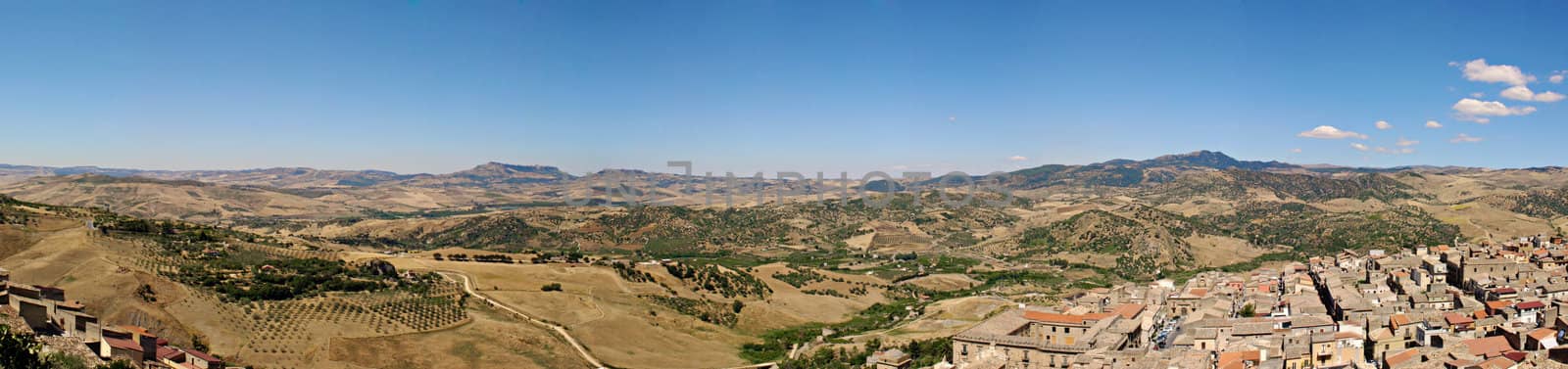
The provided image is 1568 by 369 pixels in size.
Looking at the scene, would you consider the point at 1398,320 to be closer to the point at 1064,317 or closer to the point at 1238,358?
the point at 1238,358

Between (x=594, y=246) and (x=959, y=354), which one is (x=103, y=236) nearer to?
(x=959, y=354)

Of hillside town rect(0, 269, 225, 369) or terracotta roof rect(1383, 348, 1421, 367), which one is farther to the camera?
terracotta roof rect(1383, 348, 1421, 367)

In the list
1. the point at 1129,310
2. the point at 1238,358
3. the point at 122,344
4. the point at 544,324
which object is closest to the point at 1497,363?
the point at 1238,358

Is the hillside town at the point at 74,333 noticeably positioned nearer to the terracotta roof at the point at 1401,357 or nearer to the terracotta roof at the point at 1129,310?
the terracotta roof at the point at 1129,310

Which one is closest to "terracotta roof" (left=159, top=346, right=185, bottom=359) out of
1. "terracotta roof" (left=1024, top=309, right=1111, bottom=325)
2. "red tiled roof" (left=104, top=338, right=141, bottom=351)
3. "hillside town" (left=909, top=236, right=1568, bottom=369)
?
"red tiled roof" (left=104, top=338, right=141, bottom=351)

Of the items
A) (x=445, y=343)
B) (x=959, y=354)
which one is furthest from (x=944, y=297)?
(x=445, y=343)

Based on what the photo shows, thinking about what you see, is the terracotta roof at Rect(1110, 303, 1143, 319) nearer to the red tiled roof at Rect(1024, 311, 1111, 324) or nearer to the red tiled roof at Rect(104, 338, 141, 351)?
the red tiled roof at Rect(1024, 311, 1111, 324)
